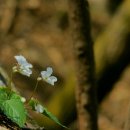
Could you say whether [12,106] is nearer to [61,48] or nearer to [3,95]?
[3,95]

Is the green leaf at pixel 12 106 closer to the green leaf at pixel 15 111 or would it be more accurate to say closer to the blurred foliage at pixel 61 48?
the green leaf at pixel 15 111

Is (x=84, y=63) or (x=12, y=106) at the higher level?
(x=84, y=63)

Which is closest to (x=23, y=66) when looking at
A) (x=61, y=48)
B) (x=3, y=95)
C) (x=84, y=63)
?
(x=3, y=95)

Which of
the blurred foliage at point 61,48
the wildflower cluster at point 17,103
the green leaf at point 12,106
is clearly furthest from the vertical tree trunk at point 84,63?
the blurred foliage at point 61,48

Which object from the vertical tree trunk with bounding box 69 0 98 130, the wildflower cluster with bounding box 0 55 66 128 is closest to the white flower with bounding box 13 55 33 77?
the wildflower cluster with bounding box 0 55 66 128

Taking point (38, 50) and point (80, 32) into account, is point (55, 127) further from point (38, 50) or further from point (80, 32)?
point (38, 50)

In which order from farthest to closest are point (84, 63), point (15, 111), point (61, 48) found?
1. point (61, 48)
2. point (84, 63)
3. point (15, 111)
